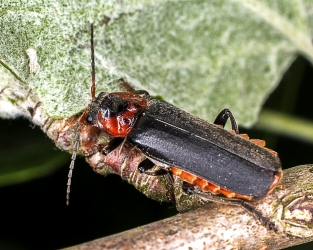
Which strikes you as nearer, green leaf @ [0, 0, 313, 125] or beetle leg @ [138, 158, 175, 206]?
beetle leg @ [138, 158, 175, 206]

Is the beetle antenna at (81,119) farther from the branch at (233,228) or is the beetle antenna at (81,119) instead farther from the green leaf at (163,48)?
the branch at (233,228)

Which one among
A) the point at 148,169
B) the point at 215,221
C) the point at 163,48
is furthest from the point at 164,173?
the point at 163,48

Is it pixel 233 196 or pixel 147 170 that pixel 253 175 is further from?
pixel 147 170

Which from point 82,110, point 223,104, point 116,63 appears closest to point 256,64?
point 223,104

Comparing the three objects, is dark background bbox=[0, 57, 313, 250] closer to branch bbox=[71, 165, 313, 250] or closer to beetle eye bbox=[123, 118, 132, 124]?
beetle eye bbox=[123, 118, 132, 124]

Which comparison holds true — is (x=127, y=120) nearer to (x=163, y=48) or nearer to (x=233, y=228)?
(x=163, y=48)

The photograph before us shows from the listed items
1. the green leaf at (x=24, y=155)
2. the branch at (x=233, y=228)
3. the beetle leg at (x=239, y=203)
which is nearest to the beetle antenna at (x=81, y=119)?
the green leaf at (x=24, y=155)

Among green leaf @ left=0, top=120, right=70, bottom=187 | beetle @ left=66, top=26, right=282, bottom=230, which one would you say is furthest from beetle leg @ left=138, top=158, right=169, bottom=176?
green leaf @ left=0, top=120, right=70, bottom=187
